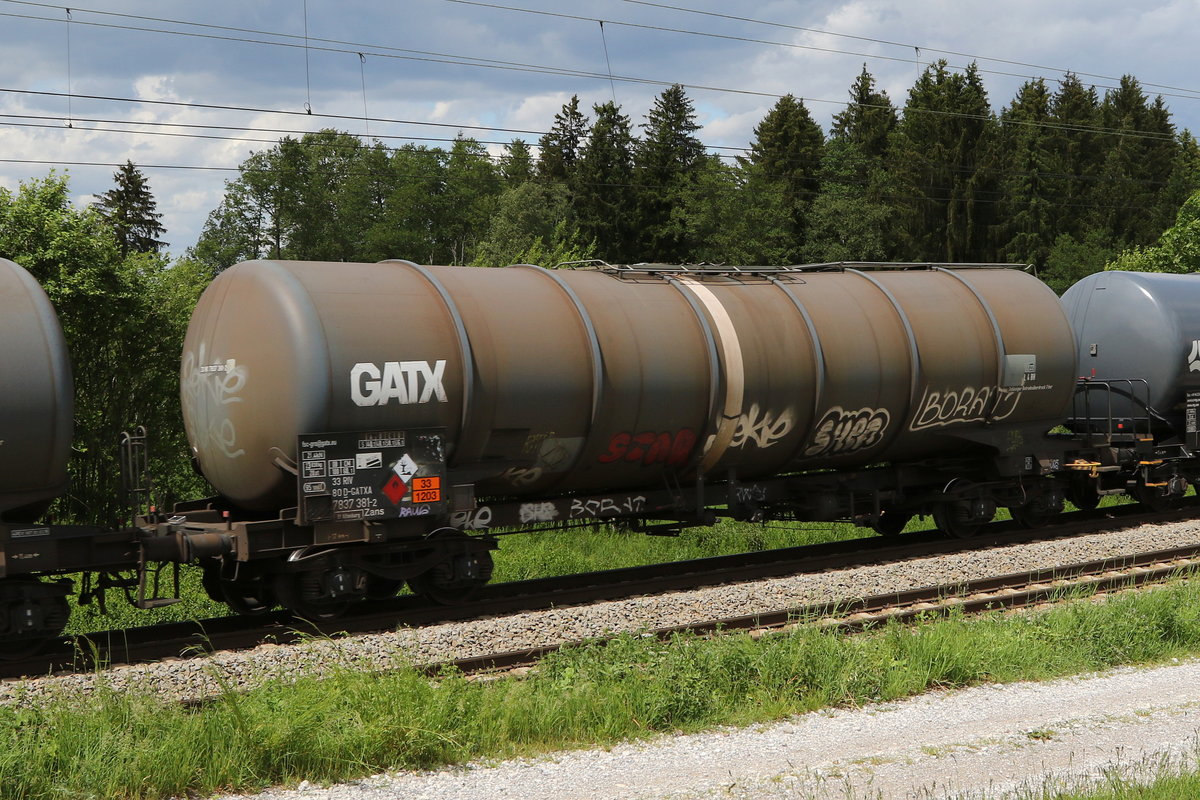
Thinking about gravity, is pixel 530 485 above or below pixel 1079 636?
above

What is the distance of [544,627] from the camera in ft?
36.7

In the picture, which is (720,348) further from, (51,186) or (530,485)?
(51,186)

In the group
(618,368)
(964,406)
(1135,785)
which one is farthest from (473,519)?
(964,406)

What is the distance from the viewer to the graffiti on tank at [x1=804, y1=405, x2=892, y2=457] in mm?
14836

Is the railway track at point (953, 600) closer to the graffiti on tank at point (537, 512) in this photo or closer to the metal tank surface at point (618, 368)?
the graffiti on tank at point (537, 512)

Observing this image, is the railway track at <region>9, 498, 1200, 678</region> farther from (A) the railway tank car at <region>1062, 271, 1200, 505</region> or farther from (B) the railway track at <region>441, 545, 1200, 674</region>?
(A) the railway tank car at <region>1062, 271, 1200, 505</region>

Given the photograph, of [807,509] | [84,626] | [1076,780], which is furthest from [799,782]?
[84,626]

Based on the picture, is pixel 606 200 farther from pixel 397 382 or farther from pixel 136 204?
pixel 397 382

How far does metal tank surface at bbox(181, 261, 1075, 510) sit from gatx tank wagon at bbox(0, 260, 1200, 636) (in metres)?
0.03

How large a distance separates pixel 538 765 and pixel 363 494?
4.58 meters

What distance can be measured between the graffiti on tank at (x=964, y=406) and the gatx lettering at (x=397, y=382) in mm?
7321

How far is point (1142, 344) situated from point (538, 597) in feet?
37.3

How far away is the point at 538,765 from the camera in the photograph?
7.70 m

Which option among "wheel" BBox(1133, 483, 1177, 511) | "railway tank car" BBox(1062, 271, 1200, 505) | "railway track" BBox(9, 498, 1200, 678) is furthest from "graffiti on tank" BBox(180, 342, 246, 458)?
"wheel" BBox(1133, 483, 1177, 511)
